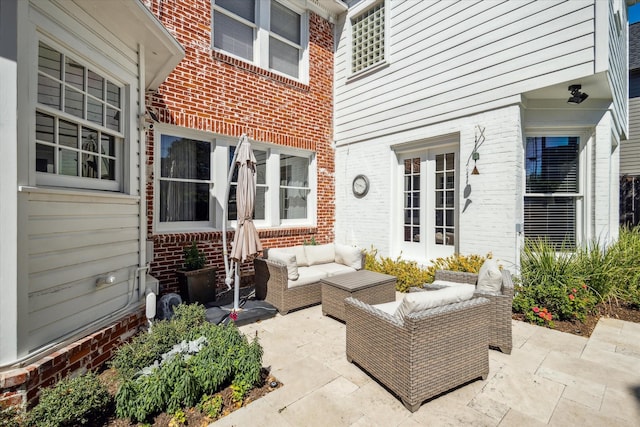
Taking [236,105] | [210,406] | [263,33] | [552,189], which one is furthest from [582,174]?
[263,33]

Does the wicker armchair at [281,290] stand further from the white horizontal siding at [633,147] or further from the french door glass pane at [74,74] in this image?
the white horizontal siding at [633,147]

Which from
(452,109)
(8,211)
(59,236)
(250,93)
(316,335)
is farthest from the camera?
(250,93)

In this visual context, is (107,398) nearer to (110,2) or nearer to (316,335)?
(316,335)

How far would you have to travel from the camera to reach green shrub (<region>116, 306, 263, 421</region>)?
7.58 ft

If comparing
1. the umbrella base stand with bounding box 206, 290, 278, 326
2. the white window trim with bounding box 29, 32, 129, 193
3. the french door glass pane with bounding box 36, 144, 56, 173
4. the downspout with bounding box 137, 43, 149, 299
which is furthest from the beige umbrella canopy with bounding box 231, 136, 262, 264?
the french door glass pane with bounding box 36, 144, 56, 173

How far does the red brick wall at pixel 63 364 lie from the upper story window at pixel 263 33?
5269 mm

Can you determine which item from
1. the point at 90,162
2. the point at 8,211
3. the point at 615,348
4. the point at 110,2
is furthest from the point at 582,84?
the point at 8,211

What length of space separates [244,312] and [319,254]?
1948 millimetres

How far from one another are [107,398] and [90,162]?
2.25 m

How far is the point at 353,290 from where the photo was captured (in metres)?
4.35

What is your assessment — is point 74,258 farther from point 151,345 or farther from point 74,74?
point 74,74

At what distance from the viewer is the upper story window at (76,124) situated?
264cm

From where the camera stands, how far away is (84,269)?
2.93 metres

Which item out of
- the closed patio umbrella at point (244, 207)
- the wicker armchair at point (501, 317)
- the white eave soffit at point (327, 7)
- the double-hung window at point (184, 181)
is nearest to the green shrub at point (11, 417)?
the closed patio umbrella at point (244, 207)
